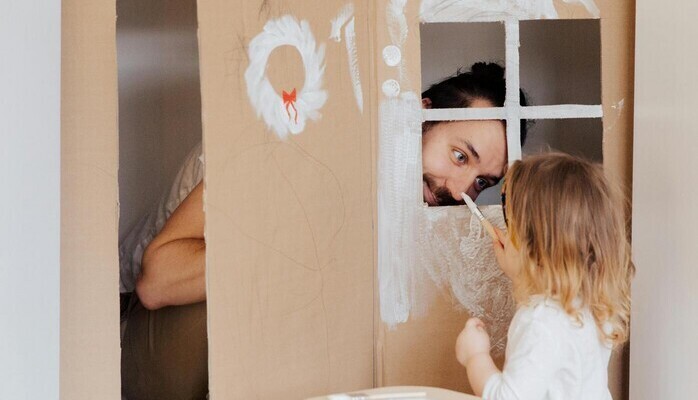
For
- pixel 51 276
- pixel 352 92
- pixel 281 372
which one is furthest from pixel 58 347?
pixel 352 92

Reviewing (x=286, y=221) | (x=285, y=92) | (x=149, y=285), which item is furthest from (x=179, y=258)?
(x=285, y=92)

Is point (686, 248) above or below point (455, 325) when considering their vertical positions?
above

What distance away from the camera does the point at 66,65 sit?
1.46 metres

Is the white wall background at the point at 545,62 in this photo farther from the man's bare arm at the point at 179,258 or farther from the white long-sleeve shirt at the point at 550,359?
the man's bare arm at the point at 179,258

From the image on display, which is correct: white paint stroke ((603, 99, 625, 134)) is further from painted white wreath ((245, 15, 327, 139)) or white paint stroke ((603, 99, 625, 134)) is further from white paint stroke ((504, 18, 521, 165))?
painted white wreath ((245, 15, 327, 139))

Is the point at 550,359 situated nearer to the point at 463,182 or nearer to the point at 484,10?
the point at 463,182

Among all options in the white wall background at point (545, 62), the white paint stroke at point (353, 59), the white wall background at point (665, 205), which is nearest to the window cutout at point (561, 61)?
the white wall background at point (545, 62)

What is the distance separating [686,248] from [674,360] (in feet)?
0.71

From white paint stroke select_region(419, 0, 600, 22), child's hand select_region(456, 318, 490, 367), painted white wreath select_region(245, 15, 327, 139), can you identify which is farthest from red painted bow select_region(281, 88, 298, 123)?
child's hand select_region(456, 318, 490, 367)

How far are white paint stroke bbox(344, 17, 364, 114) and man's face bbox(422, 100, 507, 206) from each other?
0.18m

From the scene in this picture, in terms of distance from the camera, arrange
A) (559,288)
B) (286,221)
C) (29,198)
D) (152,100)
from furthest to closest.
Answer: (152,100) → (286,221) → (559,288) → (29,198)

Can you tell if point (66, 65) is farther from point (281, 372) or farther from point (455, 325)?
point (455, 325)

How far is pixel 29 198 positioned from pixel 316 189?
573 millimetres

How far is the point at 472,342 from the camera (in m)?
1.66
